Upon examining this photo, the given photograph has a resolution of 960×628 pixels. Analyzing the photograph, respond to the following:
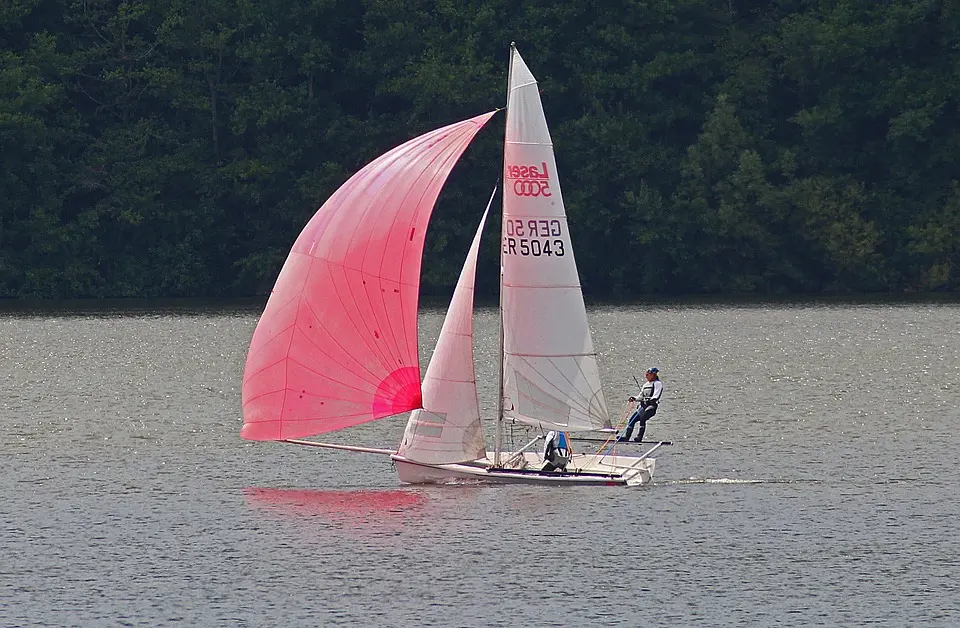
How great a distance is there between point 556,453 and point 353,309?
5163 mm

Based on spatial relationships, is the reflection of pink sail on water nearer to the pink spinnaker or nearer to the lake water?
the lake water

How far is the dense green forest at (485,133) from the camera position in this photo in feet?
357

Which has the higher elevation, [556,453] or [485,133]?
[485,133]

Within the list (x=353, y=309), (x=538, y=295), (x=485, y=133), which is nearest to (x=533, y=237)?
(x=538, y=295)

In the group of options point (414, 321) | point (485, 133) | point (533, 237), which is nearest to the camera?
point (414, 321)

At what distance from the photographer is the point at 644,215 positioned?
10962 centimetres

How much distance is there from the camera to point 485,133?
111438 millimetres

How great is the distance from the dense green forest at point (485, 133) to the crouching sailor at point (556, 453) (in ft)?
230

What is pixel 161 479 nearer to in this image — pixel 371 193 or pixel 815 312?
pixel 371 193

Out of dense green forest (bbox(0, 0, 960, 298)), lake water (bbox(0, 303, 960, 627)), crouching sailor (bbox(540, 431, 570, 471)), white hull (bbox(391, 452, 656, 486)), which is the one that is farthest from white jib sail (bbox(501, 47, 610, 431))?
dense green forest (bbox(0, 0, 960, 298))

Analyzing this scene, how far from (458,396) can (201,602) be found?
8.67 m

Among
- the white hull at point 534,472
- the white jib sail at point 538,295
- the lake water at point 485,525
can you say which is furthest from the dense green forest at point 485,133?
the white jib sail at point 538,295

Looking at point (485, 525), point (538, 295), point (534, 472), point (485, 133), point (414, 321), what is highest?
point (485, 133)

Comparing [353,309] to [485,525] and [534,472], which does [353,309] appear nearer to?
[534,472]
